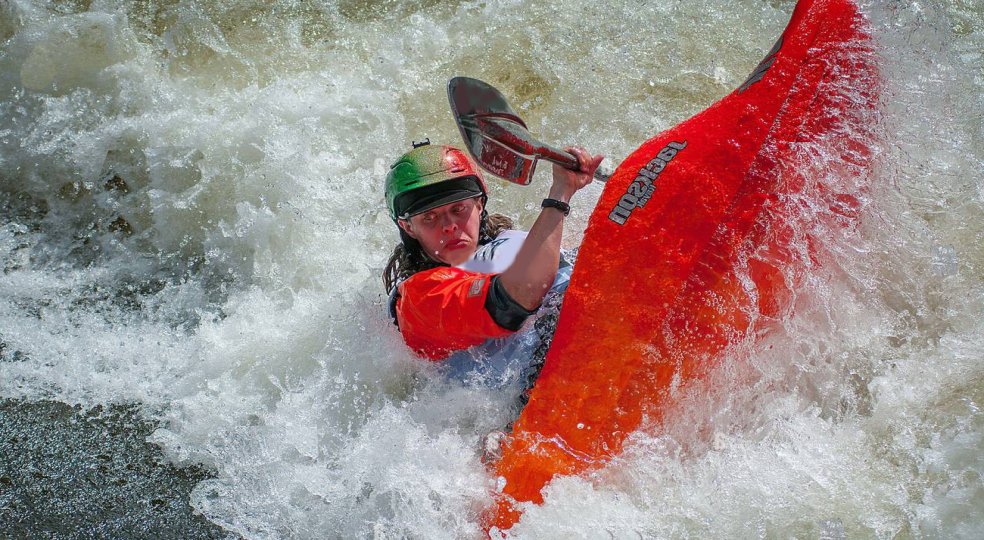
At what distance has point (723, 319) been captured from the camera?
9.14ft

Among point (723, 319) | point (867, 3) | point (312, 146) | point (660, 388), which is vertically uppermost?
point (867, 3)

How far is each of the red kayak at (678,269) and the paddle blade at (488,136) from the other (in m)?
0.32

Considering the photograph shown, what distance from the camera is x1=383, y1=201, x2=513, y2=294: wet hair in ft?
11.0

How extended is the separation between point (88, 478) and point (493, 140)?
1.93 meters

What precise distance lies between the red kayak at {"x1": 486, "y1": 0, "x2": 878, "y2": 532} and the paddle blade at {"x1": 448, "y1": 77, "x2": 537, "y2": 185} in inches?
12.7

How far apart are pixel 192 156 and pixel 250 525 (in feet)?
8.37

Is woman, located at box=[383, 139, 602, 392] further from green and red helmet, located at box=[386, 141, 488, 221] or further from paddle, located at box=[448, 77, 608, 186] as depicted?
paddle, located at box=[448, 77, 608, 186]

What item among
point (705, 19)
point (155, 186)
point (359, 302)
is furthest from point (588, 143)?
point (155, 186)

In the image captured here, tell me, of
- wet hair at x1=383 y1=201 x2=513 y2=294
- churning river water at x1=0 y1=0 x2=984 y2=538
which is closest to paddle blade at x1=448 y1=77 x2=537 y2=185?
wet hair at x1=383 y1=201 x2=513 y2=294

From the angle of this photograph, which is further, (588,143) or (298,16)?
(298,16)

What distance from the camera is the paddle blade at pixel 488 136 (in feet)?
9.58

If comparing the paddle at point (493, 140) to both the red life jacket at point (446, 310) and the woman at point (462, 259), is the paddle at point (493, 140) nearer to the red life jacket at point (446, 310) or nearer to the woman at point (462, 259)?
the woman at point (462, 259)

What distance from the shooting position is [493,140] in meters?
2.94

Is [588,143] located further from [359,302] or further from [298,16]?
[298,16]
